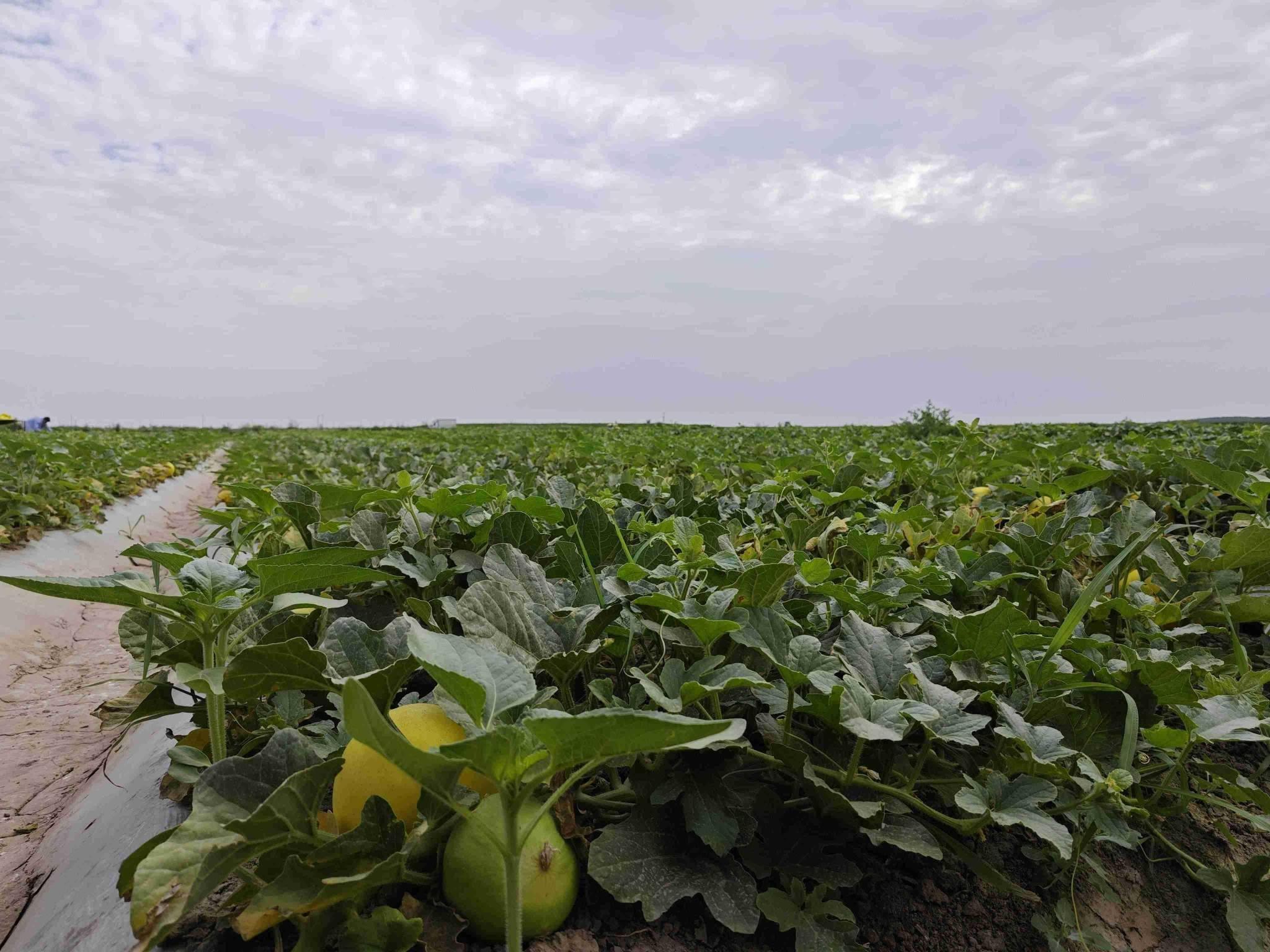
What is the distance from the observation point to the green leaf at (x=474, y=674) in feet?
2.93

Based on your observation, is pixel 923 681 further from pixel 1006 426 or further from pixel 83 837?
pixel 1006 426

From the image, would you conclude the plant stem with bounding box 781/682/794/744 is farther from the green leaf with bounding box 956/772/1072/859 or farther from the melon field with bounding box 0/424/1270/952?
the green leaf with bounding box 956/772/1072/859

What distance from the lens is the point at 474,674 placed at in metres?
1.01

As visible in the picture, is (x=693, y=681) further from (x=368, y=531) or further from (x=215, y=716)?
(x=368, y=531)

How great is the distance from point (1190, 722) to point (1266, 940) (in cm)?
44

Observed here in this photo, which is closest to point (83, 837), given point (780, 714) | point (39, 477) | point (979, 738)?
point (780, 714)

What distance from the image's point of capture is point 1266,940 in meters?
1.34

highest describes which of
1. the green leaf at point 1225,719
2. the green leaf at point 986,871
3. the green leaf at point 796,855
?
the green leaf at point 1225,719

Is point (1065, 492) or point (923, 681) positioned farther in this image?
point (1065, 492)

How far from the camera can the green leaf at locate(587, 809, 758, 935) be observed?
1.20 m

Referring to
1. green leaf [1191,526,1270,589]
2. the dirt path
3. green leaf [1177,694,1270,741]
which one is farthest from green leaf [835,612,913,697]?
the dirt path

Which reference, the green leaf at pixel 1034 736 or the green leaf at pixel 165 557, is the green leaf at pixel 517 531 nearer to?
the green leaf at pixel 165 557

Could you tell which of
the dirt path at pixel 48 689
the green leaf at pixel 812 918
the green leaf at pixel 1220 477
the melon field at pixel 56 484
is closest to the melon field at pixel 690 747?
the green leaf at pixel 812 918

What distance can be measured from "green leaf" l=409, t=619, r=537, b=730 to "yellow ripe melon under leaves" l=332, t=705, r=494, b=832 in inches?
6.7
